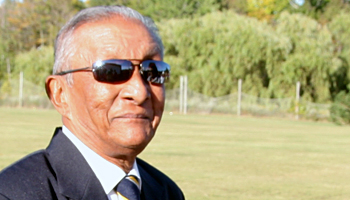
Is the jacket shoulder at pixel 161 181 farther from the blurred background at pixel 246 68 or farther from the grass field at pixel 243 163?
the blurred background at pixel 246 68

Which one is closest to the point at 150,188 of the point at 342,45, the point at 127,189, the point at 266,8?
the point at 127,189

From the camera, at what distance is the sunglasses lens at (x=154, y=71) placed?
2.16 m

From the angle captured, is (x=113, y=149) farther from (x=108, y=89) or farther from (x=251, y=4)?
(x=251, y=4)

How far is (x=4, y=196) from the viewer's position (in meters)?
1.75

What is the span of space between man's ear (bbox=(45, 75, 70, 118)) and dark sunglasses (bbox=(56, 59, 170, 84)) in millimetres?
57

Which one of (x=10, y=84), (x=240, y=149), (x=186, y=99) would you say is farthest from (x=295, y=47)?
(x=240, y=149)

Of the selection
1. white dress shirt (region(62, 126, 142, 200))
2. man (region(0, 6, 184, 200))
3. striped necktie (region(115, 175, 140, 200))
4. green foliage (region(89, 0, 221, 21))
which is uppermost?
green foliage (region(89, 0, 221, 21))

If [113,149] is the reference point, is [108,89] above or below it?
above

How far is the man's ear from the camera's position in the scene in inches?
88.6

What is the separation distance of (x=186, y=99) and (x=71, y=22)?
33416 millimetres

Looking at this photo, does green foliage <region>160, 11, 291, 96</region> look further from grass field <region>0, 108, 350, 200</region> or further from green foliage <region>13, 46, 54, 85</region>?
grass field <region>0, 108, 350, 200</region>

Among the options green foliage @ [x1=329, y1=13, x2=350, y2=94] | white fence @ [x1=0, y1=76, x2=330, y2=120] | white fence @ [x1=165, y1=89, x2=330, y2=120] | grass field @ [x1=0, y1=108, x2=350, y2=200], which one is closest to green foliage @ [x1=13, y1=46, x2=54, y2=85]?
white fence @ [x1=0, y1=76, x2=330, y2=120]

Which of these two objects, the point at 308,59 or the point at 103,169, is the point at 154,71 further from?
the point at 308,59

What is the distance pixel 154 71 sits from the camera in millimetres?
2174
